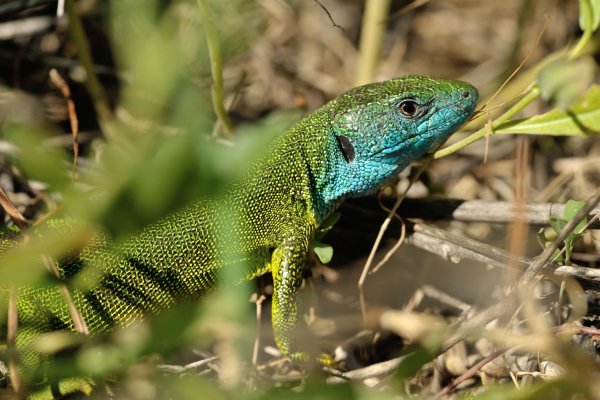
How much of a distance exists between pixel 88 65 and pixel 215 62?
109cm

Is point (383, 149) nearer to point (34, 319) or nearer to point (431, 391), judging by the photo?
point (431, 391)

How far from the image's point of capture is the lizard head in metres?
2.90

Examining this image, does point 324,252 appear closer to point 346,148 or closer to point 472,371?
point 346,148

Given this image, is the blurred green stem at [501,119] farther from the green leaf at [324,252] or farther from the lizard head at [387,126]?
the green leaf at [324,252]

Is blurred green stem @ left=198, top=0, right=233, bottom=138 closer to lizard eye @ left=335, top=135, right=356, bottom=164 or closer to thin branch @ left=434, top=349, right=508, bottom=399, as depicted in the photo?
lizard eye @ left=335, top=135, right=356, bottom=164

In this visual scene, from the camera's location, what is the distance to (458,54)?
212 inches

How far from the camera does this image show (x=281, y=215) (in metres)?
2.98

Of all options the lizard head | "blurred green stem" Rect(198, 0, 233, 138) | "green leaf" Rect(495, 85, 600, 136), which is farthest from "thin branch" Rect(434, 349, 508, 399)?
"blurred green stem" Rect(198, 0, 233, 138)

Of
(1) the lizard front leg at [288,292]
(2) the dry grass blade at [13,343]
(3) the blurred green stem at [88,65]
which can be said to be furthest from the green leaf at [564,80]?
(3) the blurred green stem at [88,65]

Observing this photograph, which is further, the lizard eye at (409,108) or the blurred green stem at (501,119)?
the lizard eye at (409,108)

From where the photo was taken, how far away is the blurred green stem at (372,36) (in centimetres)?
384

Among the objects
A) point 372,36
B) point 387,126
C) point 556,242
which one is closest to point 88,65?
point 372,36

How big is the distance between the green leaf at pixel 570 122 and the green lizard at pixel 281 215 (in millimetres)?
299

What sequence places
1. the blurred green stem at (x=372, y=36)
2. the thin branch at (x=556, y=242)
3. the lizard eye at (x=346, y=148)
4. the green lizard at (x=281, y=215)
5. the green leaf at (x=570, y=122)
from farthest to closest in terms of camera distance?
the blurred green stem at (x=372, y=36) → the lizard eye at (x=346, y=148) → the green lizard at (x=281, y=215) → the green leaf at (x=570, y=122) → the thin branch at (x=556, y=242)
